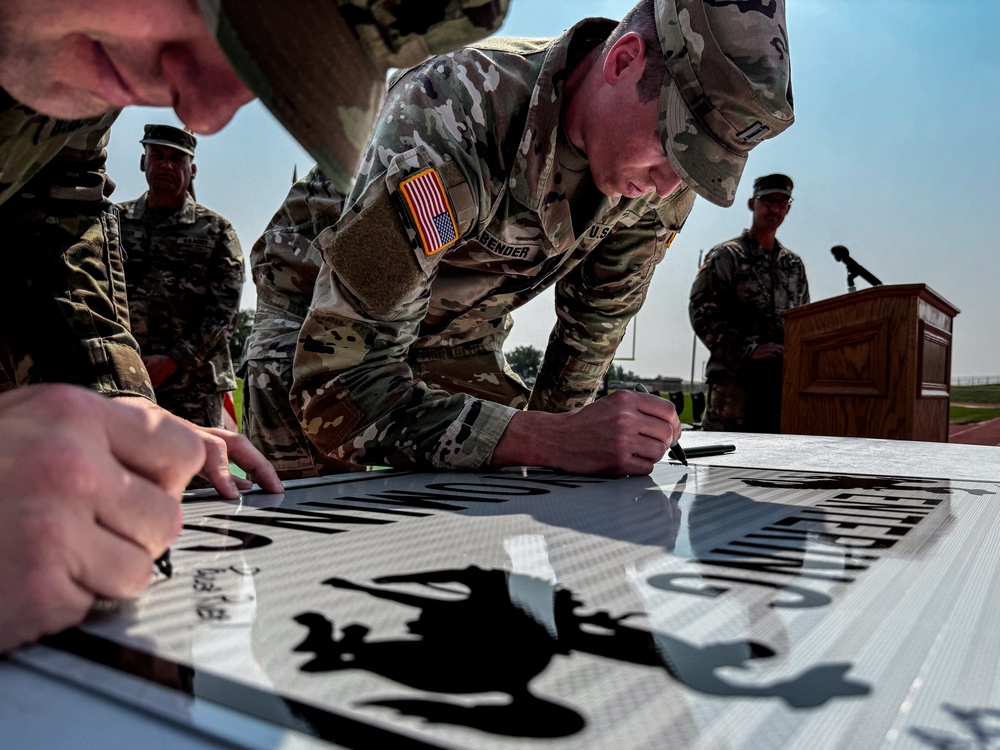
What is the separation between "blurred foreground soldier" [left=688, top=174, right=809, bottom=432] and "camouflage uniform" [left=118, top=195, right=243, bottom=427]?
251 centimetres

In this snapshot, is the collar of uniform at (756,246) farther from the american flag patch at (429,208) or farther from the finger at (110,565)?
the finger at (110,565)

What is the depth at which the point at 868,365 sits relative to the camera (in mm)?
2977

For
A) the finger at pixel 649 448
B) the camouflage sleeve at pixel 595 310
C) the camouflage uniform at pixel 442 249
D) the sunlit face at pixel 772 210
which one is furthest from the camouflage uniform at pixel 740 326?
the finger at pixel 649 448

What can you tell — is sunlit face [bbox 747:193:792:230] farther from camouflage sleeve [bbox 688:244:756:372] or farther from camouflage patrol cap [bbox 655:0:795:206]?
camouflage patrol cap [bbox 655:0:795:206]

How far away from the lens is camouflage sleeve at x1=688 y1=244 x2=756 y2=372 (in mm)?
3834

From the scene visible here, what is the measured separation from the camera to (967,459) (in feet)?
5.16

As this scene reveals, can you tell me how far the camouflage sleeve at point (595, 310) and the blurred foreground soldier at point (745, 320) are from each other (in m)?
1.97

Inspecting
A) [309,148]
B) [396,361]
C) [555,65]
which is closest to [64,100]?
[309,148]

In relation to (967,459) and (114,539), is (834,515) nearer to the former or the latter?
(114,539)

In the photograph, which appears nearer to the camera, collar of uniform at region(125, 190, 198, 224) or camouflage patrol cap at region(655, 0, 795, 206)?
camouflage patrol cap at region(655, 0, 795, 206)

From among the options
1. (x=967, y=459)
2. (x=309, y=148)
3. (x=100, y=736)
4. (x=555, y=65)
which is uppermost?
(x=555, y=65)

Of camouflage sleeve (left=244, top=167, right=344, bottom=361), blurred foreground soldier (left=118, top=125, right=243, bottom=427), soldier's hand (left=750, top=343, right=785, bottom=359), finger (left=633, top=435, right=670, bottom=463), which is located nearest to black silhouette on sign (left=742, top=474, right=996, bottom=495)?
finger (left=633, top=435, right=670, bottom=463)

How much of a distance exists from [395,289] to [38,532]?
2.74 ft

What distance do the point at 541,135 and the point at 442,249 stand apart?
1.04 ft
